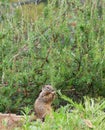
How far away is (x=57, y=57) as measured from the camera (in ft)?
20.6

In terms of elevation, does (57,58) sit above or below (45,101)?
above

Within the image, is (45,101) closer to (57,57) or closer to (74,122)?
(57,57)

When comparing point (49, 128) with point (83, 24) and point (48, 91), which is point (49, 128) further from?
point (83, 24)

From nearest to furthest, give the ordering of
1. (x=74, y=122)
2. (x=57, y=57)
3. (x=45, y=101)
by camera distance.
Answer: (x=74, y=122) → (x=45, y=101) → (x=57, y=57)

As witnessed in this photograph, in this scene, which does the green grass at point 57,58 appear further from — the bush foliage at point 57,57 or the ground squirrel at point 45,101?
the ground squirrel at point 45,101

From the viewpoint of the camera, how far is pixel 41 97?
5.32 meters

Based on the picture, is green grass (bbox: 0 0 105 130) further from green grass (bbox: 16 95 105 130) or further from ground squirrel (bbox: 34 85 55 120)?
green grass (bbox: 16 95 105 130)

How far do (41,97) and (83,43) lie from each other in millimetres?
1208

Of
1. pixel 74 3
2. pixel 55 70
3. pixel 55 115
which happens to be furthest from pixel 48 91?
pixel 55 115

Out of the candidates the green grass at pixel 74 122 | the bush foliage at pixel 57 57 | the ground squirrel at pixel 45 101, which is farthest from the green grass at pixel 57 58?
the green grass at pixel 74 122

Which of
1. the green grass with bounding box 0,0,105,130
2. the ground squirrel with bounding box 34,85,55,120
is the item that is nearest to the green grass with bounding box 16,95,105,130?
the ground squirrel with bounding box 34,85,55,120

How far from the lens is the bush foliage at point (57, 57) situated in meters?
6.15

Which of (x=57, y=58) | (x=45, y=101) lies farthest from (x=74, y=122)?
(x=57, y=58)

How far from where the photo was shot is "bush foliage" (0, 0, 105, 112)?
615 cm
